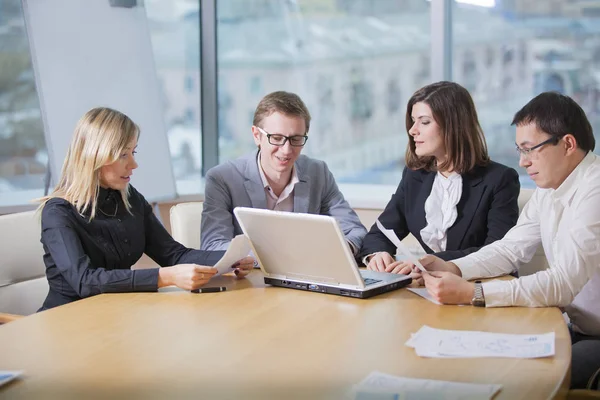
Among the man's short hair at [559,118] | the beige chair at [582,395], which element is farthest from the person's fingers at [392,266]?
the beige chair at [582,395]

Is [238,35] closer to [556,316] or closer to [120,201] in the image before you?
[120,201]

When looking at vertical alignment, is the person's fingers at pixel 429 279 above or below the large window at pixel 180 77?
below

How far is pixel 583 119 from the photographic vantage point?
2.60 meters

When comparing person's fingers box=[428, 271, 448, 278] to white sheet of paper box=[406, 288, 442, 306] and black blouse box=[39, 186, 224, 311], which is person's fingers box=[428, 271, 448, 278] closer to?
white sheet of paper box=[406, 288, 442, 306]

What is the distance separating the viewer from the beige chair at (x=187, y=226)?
11.3 feet

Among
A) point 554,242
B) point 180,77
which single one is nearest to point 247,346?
point 554,242

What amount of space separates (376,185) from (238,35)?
1.42 meters

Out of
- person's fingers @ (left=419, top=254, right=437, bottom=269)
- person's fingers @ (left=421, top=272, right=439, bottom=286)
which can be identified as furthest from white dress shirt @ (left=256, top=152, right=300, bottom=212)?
person's fingers @ (left=421, top=272, right=439, bottom=286)

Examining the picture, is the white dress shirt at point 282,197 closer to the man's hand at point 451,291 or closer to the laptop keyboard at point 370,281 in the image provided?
the laptop keyboard at point 370,281

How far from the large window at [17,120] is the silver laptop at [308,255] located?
2296mm

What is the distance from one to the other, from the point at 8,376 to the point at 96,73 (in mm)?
3148

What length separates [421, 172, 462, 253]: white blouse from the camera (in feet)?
10.8

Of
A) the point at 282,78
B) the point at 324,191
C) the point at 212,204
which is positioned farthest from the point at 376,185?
the point at 212,204

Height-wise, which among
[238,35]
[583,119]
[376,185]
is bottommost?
[376,185]
